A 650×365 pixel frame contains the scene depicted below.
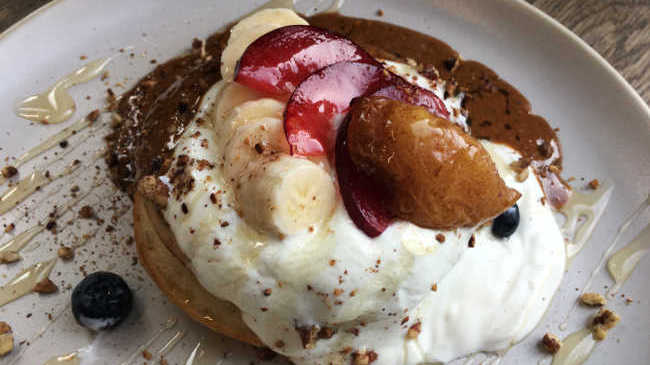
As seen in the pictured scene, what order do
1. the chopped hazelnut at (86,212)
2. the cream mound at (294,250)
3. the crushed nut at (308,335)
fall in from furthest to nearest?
the chopped hazelnut at (86,212) → the crushed nut at (308,335) → the cream mound at (294,250)

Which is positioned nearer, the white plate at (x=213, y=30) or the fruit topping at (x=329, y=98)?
the fruit topping at (x=329, y=98)

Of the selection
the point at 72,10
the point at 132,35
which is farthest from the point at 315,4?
the point at 72,10

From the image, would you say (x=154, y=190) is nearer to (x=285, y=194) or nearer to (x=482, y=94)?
(x=285, y=194)

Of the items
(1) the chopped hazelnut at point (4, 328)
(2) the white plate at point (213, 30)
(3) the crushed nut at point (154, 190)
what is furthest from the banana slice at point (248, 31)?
(1) the chopped hazelnut at point (4, 328)

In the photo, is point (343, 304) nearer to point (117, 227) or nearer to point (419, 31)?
point (117, 227)

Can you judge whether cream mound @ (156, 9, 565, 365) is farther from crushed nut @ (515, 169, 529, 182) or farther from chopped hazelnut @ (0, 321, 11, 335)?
chopped hazelnut @ (0, 321, 11, 335)

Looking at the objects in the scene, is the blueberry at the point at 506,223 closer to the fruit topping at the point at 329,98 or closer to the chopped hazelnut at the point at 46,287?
the fruit topping at the point at 329,98
